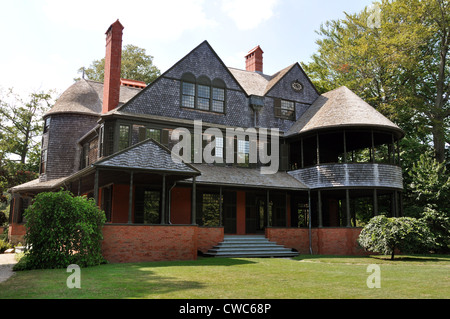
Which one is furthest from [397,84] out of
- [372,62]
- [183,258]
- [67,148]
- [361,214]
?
[67,148]

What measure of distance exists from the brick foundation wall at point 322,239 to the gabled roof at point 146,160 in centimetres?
704

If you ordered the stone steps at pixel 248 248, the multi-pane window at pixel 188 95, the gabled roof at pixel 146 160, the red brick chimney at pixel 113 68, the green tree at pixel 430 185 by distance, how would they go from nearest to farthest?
the gabled roof at pixel 146 160 < the stone steps at pixel 248 248 < the red brick chimney at pixel 113 68 < the multi-pane window at pixel 188 95 < the green tree at pixel 430 185

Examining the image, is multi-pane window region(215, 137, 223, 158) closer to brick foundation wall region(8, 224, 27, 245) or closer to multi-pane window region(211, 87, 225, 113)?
multi-pane window region(211, 87, 225, 113)

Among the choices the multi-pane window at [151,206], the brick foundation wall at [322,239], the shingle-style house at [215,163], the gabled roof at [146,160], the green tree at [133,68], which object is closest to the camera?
the gabled roof at [146,160]

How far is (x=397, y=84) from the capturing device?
30.2m

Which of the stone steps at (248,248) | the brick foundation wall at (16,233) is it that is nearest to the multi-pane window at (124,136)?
the stone steps at (248,248)

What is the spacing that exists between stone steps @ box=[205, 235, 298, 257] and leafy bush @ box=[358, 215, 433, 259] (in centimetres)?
400

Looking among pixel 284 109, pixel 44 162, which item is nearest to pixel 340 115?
pixel 284 109

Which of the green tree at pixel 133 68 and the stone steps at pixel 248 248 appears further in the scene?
the green tree at pixel 133 68

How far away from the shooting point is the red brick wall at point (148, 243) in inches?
603

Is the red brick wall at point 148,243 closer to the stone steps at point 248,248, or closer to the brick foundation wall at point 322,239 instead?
the stone steps at point 248,248

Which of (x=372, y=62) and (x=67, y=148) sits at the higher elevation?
(x=372, y=62)

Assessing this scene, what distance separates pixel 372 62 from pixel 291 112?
26.1 feet
